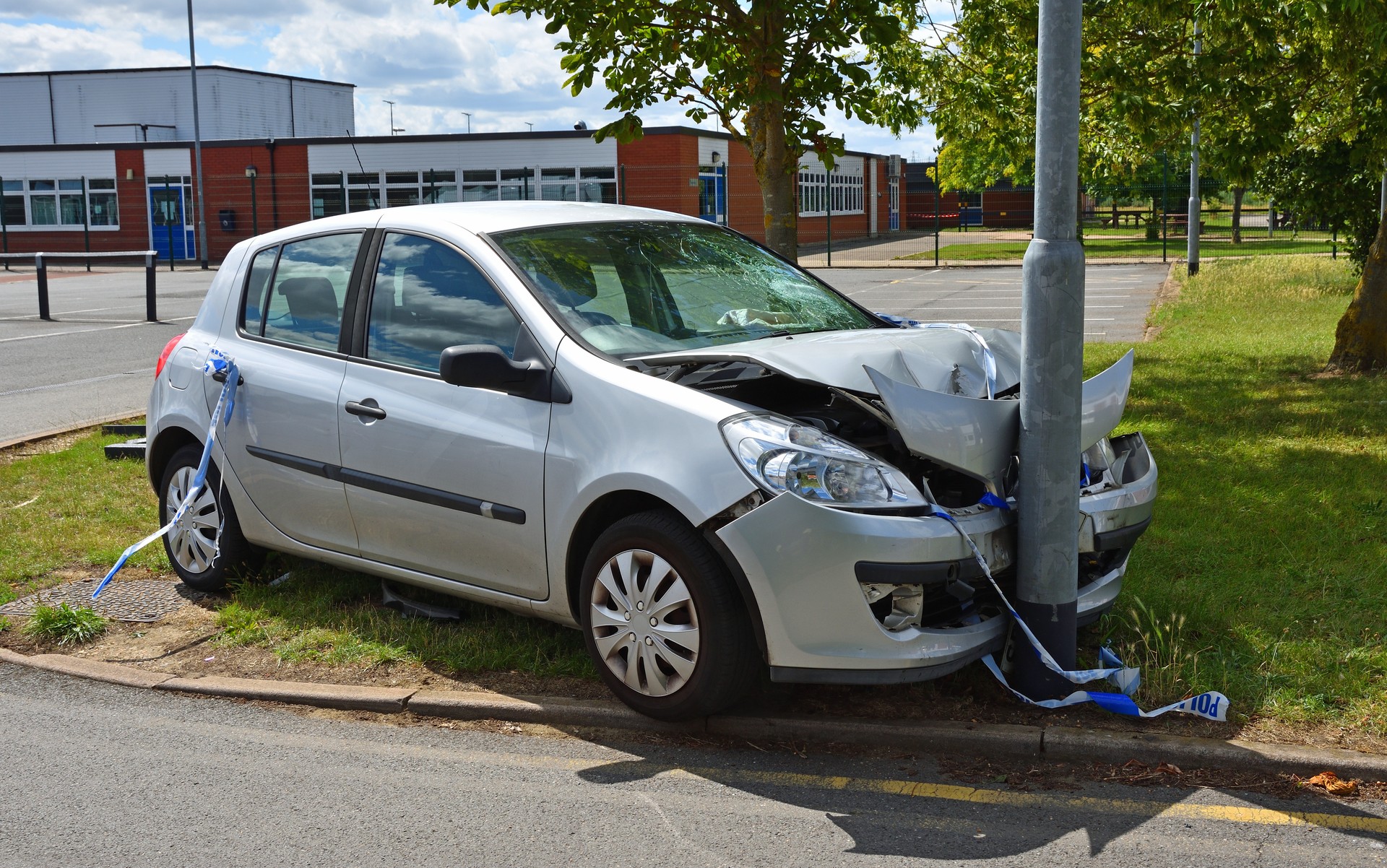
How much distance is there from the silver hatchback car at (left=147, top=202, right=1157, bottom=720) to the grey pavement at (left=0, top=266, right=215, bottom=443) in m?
5.68

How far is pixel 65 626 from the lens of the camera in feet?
18.5

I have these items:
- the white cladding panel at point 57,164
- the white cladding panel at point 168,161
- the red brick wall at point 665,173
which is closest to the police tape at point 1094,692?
the red brick wall at point 665,173

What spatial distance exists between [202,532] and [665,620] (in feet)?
9.24

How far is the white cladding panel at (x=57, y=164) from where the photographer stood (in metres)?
45.6

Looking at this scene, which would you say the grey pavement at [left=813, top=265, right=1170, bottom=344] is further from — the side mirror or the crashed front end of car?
the side mirror

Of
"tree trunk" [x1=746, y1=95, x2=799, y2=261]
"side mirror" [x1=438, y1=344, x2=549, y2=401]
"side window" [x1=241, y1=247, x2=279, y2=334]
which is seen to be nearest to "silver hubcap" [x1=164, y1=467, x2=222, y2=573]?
"side window" [x1=241, y1=247, x2=279, y2=334]

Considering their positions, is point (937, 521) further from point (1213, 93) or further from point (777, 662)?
point (1213, 93)

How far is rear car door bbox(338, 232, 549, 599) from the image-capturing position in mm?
4652

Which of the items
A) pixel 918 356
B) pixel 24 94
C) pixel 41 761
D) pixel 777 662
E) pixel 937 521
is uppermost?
pixel 24 94

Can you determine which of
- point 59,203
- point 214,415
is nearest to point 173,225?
point 59,203

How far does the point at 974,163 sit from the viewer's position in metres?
55.4

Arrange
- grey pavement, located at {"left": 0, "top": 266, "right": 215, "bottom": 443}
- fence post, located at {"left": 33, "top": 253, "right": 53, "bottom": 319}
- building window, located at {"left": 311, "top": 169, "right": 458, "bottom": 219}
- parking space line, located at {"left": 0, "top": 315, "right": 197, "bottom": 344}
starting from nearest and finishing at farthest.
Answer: grey pavement, located at {"left": 0, "top": 266, "right": 215, "bottom": 443} → parking space line, located at {"left": 0, "top": 315, "right": 197, "bottom": 344} → fence post, located at {"left": 33, "top": 253, "right": 53, "bottom": 319} → building window, located at {"left": 311, "top": 169, "right": 458, "bottom": 219}

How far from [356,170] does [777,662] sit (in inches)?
1498

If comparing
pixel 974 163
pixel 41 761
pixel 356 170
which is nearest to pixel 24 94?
pixel 356 170
